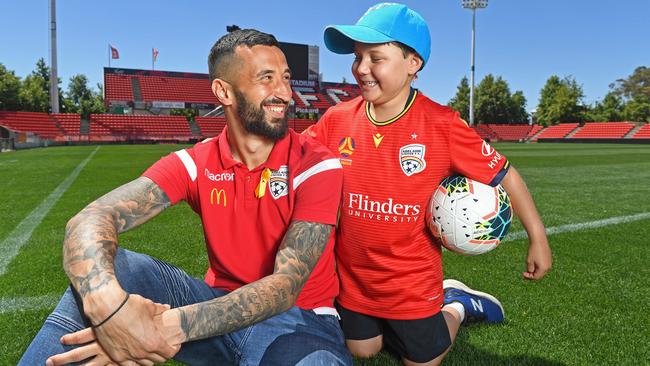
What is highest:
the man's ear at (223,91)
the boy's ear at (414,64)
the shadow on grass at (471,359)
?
the boy's ear at (414,64)

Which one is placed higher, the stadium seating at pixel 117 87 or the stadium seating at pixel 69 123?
the stadium seating at pixel 117 87

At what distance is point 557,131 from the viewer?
190ft

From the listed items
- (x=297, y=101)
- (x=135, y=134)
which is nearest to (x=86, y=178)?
(x=135, y=134)

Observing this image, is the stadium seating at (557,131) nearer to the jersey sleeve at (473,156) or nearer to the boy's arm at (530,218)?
the boy's arm at (530,218)

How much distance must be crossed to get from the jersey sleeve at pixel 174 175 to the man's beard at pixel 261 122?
0.33 metres

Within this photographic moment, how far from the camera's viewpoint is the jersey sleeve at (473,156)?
7.88ft

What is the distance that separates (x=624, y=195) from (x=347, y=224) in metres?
8.24

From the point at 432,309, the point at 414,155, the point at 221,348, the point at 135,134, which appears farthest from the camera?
the point at 135,134

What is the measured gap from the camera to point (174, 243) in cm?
519

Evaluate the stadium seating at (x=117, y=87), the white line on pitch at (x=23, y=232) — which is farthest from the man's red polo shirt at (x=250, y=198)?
the stadium seating at (x=117, y=87)

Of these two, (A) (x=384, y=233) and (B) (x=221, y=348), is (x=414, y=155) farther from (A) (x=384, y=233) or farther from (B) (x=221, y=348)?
(B) (x=221, y=348)

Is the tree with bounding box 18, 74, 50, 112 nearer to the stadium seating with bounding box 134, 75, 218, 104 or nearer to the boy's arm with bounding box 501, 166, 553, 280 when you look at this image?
the stadium seating with bounding box 134, 75, 218, 104

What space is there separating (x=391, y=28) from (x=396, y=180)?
0.75 m

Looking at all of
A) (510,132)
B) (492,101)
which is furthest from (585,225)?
(492,101)
